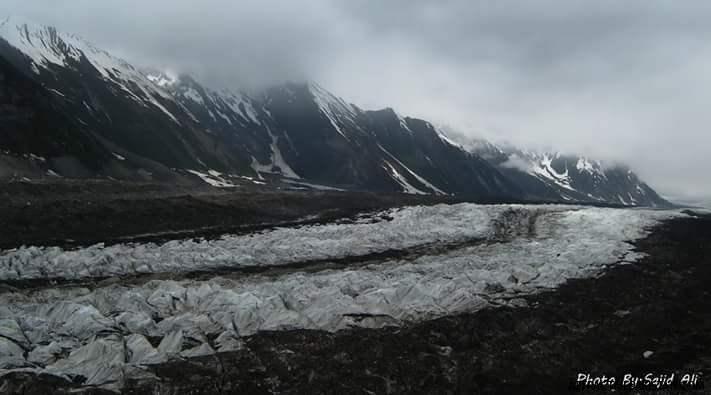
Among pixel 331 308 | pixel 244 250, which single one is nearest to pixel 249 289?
pixel 331 308

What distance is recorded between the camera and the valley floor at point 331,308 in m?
17.1

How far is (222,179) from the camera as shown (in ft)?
500

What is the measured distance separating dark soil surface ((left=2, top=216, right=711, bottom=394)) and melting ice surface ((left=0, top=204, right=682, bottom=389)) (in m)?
1.15

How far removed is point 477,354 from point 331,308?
7.10m

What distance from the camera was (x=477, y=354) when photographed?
19.4m

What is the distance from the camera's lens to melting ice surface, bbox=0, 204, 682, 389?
18250 mm

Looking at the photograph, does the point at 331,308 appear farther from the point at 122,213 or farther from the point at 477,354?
the point at 122,213

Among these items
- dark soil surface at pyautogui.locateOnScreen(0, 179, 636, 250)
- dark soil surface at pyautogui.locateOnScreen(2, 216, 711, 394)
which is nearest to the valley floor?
dark soil surface at pyautogui.locateOnScreen(2, 216, 711, 394)

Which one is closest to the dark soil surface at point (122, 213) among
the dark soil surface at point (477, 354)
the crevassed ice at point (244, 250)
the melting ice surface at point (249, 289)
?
the crevassed ice at point (244, 250)

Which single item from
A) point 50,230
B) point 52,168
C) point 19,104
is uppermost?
point 19,104

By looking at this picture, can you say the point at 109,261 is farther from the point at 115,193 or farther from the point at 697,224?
the point at 697,224

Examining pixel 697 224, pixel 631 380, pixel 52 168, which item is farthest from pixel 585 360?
pixel 52 168

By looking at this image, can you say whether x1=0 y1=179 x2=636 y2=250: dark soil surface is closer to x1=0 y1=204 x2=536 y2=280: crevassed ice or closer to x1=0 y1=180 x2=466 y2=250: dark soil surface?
x1=0 y1=180 x2=466 y2=250: dark soil surface

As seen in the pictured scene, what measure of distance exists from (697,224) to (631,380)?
50.0 m
